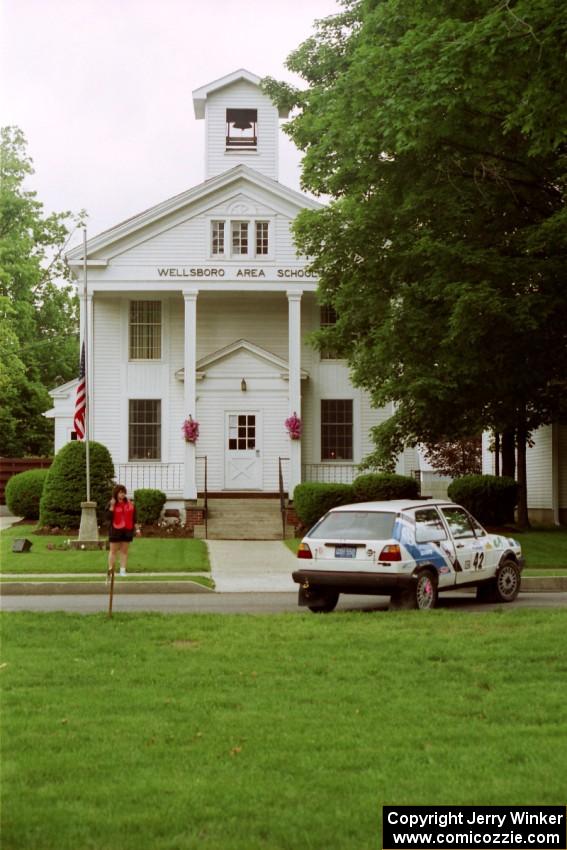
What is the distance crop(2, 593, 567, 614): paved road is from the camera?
54.2ft

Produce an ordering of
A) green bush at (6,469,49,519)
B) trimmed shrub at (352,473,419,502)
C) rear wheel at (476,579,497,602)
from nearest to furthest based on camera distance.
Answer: rear wheel at (476,579,497,602), trimmed shrub at (352,473,419,502), green bush at (6,469,49,519)

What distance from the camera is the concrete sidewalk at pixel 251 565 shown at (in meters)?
20.9

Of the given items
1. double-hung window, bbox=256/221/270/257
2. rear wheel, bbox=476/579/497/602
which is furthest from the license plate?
double-hung window, bbox=256/221/270/257

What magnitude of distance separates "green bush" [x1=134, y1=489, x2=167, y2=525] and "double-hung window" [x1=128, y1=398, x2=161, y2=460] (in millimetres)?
4403

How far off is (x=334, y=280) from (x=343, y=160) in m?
6.20

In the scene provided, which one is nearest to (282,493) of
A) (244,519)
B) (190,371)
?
(244,519)

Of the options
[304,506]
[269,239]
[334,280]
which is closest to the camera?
[334,280]

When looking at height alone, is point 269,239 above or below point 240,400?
above

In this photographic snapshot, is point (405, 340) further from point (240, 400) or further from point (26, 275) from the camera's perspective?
point (26, 275)

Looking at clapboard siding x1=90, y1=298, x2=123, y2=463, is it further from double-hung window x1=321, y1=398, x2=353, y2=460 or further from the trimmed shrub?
the trimmed shrub

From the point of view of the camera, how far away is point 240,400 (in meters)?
36.5

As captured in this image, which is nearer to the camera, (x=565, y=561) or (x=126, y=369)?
(x=565, y=561)

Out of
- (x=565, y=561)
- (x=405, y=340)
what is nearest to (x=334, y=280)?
(x=405, y=340)

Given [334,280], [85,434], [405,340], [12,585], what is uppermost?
[334,280]
